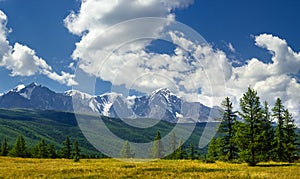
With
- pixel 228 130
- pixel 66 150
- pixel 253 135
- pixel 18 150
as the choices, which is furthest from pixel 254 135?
pixel 18 150

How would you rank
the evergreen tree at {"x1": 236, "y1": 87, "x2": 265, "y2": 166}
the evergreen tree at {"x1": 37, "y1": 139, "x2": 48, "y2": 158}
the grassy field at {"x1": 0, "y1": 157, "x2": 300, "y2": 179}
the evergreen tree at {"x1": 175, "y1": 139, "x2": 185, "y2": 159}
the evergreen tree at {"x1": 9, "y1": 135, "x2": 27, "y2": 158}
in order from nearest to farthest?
the grassy field at {"x1": 0, "y1": 157, "x2": 300, "y2": 179}
the evergreen tree at {"x1": 236, "y1": 87, "x2": 265, "y2": 166}
the evergreen tree at {"x1": 175, "y1": 139, "x2": 185, "y2": 159}
the evergreen tree at {"x1": 37, "y1": 139, "x2": 48, "y2": 158}
the evergreen tree at {"x1": 9, "y1": 135, "x2": 27, "y2": 158}

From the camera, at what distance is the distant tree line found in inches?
1981

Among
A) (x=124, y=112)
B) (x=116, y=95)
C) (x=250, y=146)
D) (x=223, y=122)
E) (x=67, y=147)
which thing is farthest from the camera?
(x=67, y=147)

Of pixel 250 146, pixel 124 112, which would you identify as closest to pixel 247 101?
pixel 250 146

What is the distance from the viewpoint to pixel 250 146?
162 ft

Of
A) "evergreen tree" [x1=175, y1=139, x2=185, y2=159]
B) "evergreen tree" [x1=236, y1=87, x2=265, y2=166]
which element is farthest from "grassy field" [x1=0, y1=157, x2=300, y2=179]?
"evergreen tree" [x1=175, y1=139, x2=185, y2=159]

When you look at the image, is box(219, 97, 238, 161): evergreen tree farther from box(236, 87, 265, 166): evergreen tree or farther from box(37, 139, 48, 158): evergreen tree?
box(37, 139, 48, 158): evergreen tree

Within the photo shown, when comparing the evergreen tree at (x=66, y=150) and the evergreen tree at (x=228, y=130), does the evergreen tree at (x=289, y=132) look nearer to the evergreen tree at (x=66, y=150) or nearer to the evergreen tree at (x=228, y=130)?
the evergreen tree at (x=228, y=130)

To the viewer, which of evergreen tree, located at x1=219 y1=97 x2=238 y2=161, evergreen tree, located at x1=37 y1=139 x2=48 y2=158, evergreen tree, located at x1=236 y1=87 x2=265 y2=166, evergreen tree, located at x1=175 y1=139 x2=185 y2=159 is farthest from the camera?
evergreen tree, located at x1=37 y1=139 x2=48 y2=158

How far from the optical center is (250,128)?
50812 mm

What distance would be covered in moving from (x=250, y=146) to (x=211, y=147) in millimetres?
40755

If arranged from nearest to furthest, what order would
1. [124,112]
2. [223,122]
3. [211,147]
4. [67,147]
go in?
[124,112]
[223,122]
[211,147]
[67,147]

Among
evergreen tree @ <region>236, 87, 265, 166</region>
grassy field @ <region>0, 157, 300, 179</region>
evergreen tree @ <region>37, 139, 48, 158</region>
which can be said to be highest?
evergreen tree @ <region>236, 87, 265, 166</region>

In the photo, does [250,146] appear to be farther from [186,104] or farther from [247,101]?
[186,104]
